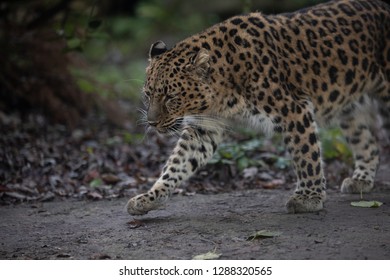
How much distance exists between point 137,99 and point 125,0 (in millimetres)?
8170

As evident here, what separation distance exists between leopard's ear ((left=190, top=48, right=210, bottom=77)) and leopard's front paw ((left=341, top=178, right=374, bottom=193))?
257 cm

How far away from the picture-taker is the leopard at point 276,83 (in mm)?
6836

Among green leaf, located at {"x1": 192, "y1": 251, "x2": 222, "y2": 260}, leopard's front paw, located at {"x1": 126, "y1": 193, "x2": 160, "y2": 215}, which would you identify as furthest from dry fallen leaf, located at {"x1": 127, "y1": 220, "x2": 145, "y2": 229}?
green leaf, located at {"x1": 192, "y1": 251, "x2": 222, "y2": 260}

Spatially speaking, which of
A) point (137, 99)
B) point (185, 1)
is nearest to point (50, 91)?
point (137, 99)

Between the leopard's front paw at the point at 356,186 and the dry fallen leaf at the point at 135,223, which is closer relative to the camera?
the dry fallen leaf at the point at 135,223

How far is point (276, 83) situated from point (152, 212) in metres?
2.04

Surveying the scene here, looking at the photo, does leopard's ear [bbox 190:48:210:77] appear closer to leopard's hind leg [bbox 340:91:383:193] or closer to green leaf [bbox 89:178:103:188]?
leopard's hind leg [bbox 340:91:383:193]

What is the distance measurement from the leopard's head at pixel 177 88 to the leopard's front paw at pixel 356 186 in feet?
7.69

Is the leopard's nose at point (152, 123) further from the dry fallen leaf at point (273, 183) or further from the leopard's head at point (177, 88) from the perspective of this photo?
the dry fallen leaf at point (273, 183)

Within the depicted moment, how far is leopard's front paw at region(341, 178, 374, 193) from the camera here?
8.03 m

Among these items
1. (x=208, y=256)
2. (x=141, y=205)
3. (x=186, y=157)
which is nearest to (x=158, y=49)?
(x=186, y=157)

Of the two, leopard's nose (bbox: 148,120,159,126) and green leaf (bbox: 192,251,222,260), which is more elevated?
leopard's nose (bbox: 148,120,159,126)

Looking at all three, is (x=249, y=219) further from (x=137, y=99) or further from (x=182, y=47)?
(x=137, y=99)

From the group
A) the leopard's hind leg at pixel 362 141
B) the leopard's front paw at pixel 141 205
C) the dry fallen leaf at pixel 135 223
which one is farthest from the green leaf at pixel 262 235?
the leopard's hind leg at pixel 362 141
